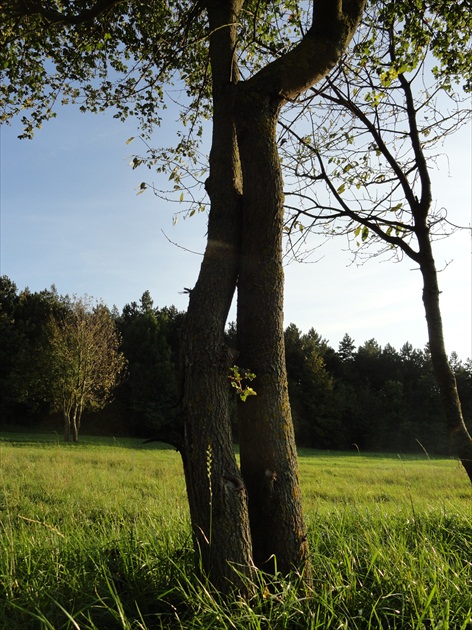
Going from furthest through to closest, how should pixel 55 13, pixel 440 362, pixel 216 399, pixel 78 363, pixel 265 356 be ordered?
1. pixel 78 363
2. pixel 440 362
3. pixel 55 13
4. pixel 265 356
5. pixel 216 399

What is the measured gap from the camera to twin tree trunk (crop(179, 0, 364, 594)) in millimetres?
2932

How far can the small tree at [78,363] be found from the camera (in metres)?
30.9

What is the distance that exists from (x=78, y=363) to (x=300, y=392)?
23751 mm

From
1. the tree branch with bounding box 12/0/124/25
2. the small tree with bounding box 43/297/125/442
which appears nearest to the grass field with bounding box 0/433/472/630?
the tree branch with bounding box 12/0/124/25

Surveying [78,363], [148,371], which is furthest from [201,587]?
[148,371]

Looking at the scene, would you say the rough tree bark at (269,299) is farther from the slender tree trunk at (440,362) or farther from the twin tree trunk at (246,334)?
the slender tree trunk at (440,362)

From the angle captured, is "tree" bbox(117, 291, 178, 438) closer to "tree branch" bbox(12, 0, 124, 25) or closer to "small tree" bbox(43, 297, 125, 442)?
"small tree" bbox(43, 297, 125, 442)

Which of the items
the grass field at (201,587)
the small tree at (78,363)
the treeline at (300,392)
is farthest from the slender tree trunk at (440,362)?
the treeline at (300,392)

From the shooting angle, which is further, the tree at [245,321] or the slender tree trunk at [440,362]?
the slender tree trunk at [440,362]

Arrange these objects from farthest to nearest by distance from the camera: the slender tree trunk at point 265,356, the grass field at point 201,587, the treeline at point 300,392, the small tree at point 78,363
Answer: the treeline at point 300,392 → the small tree at point 78,363 → the slender tree trunk at point 265,356 → the grass field at point 201,587

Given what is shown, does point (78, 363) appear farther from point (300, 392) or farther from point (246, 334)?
point (246, 334)

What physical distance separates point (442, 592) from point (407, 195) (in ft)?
15.6

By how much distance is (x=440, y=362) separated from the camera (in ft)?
18.4

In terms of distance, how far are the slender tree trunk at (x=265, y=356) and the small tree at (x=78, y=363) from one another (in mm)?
29456
